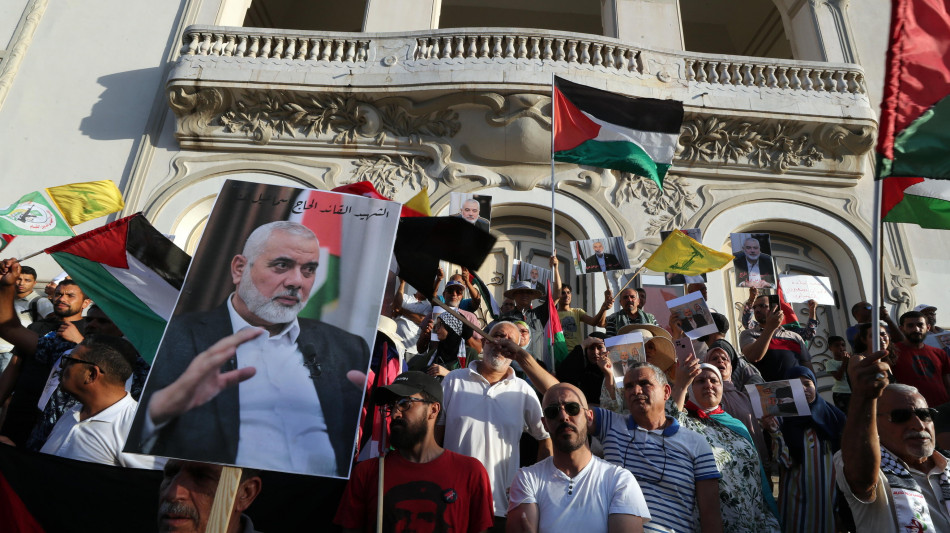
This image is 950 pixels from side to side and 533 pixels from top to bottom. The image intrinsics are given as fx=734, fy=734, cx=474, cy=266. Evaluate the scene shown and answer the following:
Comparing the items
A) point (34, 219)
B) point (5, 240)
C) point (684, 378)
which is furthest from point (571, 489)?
point (34, 219)

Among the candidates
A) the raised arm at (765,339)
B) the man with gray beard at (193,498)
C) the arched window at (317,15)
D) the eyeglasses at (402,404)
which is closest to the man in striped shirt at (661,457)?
the eyeglasses at (402,404)

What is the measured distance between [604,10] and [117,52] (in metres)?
8.60

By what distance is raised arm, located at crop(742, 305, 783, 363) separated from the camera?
248 inches

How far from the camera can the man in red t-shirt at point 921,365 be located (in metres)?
6.62

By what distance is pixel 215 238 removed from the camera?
3525 mm

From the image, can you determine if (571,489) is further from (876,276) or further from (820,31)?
(820,31)

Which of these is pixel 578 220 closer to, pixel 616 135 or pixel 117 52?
pixel 616 135

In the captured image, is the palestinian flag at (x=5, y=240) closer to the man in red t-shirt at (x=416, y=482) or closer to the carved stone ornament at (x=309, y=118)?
the carved stone ornament at (x=309, y=118)

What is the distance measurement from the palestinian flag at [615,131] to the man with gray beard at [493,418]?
13.4ft

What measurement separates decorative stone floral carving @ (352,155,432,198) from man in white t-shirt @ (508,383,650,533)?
7.85 meters

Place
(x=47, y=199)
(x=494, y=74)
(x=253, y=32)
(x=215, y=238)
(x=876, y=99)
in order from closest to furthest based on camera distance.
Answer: (x=215, y=238) < (x=47, y=199) < (x=494, y=74) < (x=253, y=32) < (x=876, y=99)

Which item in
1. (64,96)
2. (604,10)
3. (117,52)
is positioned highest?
(604,10)

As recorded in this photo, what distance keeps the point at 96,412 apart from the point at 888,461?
4.17 m

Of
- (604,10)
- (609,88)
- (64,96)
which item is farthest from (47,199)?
(604,10)
